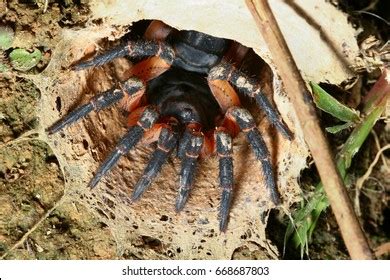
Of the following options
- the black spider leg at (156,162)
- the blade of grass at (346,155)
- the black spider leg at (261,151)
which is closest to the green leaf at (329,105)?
the blade of grass at (346,155)

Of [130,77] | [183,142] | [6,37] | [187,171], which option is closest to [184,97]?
[183,142]

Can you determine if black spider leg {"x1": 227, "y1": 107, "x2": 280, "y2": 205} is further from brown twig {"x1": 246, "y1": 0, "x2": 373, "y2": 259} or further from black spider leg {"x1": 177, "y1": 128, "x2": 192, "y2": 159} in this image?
brown twig {"x1": 246, "y1": 0, "x2": 373, "y2": 259}

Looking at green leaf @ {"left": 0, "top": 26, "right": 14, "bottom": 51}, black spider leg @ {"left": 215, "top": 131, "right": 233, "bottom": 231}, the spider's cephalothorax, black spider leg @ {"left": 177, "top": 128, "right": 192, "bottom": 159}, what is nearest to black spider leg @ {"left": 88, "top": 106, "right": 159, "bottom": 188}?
the spider's cephalothorax

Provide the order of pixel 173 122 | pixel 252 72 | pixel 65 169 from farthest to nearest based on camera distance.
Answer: pixel 252 72 → pixel 173 122 → pixel 65 169

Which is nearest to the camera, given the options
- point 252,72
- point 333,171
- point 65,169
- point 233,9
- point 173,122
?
point 333,171

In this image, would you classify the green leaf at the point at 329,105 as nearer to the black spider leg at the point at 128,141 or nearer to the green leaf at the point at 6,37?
the black spider leg at the point at 128,141

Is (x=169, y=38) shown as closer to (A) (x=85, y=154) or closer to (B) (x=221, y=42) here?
(B) (x=221, y=42)
